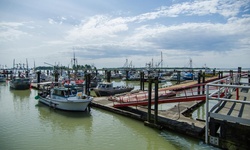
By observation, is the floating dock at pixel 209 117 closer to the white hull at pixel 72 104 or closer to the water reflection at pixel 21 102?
the white hull at pixel 72 104

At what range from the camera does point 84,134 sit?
49.6 ft

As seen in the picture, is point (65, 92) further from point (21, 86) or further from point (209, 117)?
point (21, 86)

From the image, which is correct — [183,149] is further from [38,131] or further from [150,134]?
[38,131]

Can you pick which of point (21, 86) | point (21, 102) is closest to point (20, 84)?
point (21, 86)

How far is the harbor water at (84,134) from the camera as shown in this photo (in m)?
12.8

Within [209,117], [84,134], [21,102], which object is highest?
[209,117]

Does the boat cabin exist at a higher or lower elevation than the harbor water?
higher

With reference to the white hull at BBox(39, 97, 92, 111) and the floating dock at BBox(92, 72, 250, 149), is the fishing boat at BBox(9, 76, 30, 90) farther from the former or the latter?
the floating dock at BBox(92, 72, 250, 149)

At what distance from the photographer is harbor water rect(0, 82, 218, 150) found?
12.8 meters

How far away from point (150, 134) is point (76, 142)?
5.48 m

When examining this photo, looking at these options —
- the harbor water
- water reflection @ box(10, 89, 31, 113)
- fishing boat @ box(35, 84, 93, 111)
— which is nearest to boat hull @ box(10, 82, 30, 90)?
water reflection @ box(10, 89, 31, 113)

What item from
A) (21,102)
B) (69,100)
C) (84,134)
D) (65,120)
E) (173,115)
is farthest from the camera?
(21,102)

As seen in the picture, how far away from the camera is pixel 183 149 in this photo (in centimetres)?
1205

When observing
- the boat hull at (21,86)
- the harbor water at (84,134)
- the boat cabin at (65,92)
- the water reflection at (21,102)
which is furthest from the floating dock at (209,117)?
the boat hull at (21,86)
